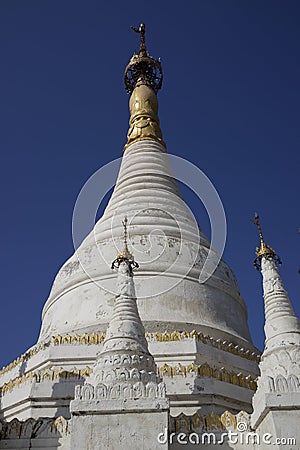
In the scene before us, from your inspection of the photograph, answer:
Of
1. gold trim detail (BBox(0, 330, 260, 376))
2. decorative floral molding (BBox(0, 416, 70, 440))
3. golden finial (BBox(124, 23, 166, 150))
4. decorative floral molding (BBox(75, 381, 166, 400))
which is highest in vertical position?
golden finial (BBox(124, 23, 166, 150))

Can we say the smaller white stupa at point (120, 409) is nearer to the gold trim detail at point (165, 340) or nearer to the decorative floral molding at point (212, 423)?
the decorative floral molding at point (212, 423)

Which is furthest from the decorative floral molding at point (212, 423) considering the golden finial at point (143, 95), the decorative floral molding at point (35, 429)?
the golden finial at point (143, 95)

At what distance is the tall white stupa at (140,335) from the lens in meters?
10.8

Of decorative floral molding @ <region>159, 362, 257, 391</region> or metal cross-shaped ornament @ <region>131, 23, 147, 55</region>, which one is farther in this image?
metal cross-shaped ornament @ <region>131, 23, 147, 55</region>

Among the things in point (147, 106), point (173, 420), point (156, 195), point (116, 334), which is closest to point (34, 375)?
point (116, 334)

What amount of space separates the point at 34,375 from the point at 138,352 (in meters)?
5.08

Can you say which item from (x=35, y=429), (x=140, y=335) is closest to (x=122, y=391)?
(x=140, y=335)

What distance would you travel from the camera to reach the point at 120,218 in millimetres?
21203

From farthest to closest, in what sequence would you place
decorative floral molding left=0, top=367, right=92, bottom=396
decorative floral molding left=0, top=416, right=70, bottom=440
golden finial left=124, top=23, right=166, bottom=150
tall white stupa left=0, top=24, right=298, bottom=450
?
golden finial left=124, top=23, right=166, bottom=150 < decorative floral molding left=0, top=367, right=92, bottom=396 < decorative floral molding left=0, top=416, right=70, bottom=440 < tall white stupa left=0, top=24, right=298, bottom=450

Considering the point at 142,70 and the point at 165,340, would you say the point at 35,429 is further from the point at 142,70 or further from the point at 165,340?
the point at 142,70

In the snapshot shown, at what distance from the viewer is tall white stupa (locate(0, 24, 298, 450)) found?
35.6 feet

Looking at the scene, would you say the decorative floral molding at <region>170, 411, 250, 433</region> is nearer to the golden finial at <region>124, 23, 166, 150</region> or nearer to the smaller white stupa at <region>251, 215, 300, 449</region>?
the smaller white stupa at <region>251, 215, 300, 449</region>

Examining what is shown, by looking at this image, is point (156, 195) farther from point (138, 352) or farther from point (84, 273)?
point (138, 352)

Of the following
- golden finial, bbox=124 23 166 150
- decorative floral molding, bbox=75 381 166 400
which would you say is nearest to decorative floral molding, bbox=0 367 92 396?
decorative floral molding, bbox=75 381 166 400
